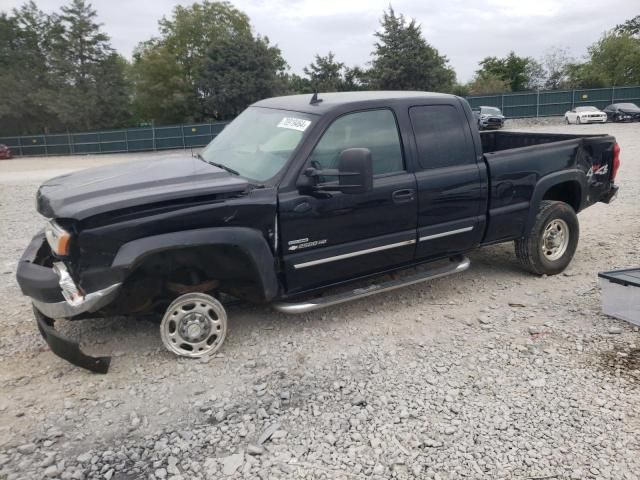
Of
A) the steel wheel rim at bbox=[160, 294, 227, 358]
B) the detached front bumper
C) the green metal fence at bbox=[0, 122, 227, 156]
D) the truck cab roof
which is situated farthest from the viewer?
the green metal fence at bbox=[0, 122, 227, 156]

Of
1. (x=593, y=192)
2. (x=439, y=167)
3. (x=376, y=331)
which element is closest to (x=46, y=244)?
(x=376, y=331)

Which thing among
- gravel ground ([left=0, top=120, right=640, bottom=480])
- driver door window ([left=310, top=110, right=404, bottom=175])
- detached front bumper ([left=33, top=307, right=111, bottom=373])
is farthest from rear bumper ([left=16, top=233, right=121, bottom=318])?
driver door window ([left=310, top=110, right=404, bottom=175])

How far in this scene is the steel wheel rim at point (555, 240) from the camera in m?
5.29

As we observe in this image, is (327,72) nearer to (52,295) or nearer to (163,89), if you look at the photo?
(163,89)

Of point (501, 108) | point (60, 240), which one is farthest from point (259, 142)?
point (501, 108)

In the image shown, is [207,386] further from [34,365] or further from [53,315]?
[34,365]

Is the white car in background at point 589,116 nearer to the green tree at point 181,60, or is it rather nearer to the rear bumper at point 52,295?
the green tree at point 181,60

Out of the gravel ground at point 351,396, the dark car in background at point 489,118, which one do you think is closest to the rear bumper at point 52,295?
the gravel ground at point 351,396

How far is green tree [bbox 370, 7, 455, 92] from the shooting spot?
43125mm

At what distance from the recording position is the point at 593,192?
556 centimetres

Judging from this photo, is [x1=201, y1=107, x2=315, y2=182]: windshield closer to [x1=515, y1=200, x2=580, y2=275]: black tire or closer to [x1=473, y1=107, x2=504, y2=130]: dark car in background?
[x1=515, y1=200, x2=580, y2=275]: black tire

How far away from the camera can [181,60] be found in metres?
51.4

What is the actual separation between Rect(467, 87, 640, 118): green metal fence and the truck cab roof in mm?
33064

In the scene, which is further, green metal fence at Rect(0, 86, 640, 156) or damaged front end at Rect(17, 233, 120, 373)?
green metal fence at Rect(0, 86, 640, 156)
